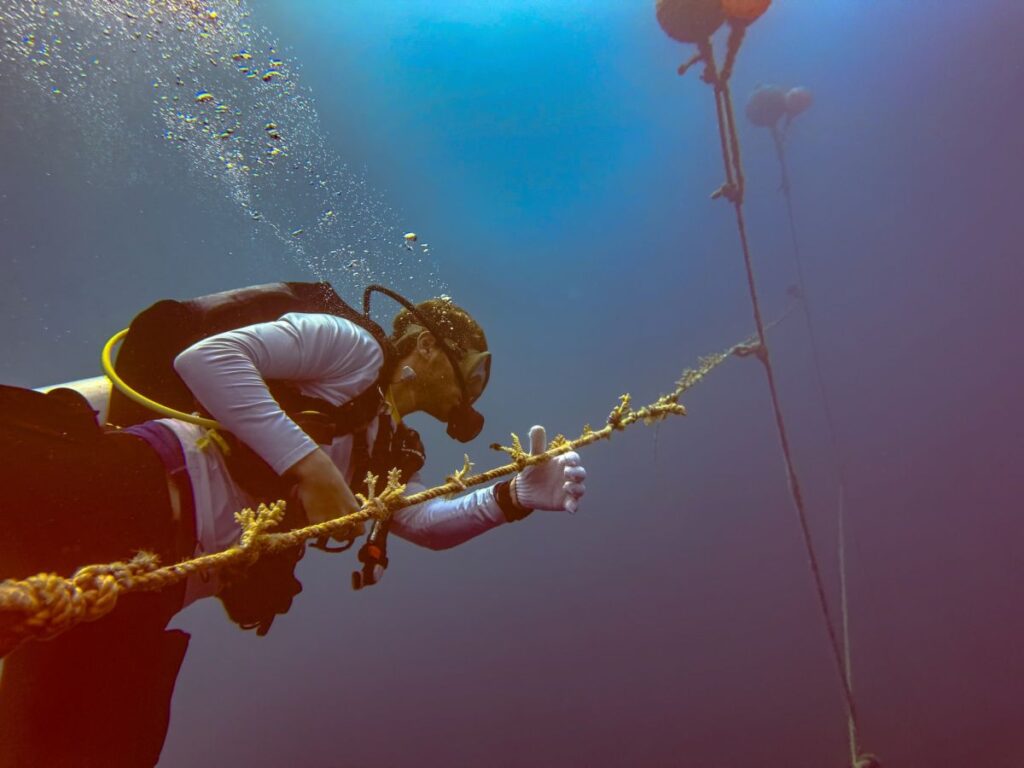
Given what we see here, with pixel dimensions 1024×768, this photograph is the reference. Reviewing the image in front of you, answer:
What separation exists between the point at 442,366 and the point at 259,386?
87 cm

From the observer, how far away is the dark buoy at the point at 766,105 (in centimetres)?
1195

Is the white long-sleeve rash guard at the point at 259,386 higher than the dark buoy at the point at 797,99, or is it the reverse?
the dark buoy at the point at 797,99

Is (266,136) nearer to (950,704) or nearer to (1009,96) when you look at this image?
(950,704)

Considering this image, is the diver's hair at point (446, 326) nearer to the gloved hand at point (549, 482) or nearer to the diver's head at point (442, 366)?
the diver's head at point (442, 366)

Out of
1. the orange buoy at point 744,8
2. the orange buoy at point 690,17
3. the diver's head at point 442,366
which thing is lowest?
the diver's head at point 442,366

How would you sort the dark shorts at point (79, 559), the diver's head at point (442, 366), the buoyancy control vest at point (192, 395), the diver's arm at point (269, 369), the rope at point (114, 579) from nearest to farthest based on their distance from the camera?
the rope at point (114, 579) < the dark shorts at point (79, 559) < the diver's arm at point (269, 369) < the buoyancy control vest at point (192, 395) < the diver's head at point (442, 366)

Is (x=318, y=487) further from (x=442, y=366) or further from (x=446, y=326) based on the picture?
(x=446, y=326)

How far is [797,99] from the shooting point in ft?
37.9

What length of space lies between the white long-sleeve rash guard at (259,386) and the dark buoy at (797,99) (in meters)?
13.6

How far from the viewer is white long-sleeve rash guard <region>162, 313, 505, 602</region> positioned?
1.56m

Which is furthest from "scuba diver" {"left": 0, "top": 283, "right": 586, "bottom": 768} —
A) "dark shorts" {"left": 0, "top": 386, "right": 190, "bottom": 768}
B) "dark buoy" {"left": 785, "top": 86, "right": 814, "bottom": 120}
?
"dark buoy" {"left": 785, "top": 86, "right": 814, "bottom": 120}

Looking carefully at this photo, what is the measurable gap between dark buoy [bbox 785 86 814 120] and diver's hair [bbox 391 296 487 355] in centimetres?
1298

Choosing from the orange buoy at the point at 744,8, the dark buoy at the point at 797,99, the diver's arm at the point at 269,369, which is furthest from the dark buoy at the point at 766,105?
the diver's arm at the point at 269,369

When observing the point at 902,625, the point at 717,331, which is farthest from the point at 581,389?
the point at 902,625
